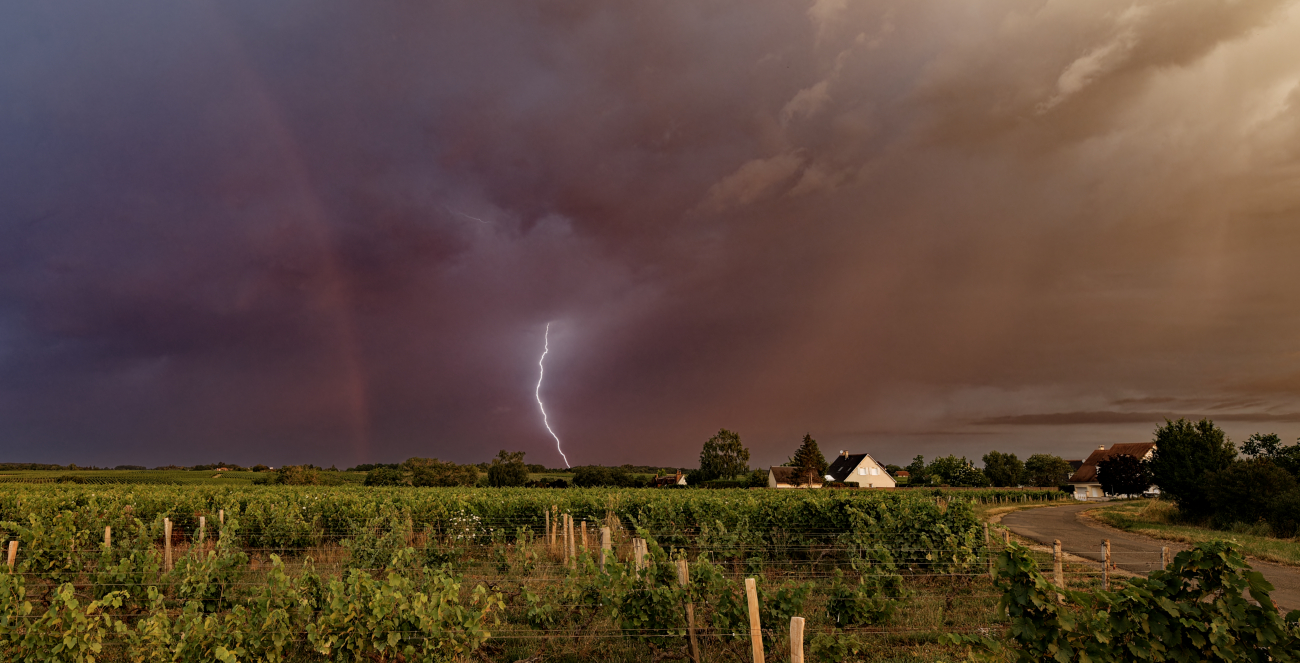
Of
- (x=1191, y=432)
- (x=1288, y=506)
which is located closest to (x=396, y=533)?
(x=1288, y=506)

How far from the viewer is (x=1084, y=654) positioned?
456 cm

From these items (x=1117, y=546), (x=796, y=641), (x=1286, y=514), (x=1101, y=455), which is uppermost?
(x=796, y=641)

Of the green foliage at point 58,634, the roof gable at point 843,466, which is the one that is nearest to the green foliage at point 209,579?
the green foliage at point 58,634

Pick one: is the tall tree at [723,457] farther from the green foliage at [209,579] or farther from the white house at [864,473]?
the green foliage at [209,579]

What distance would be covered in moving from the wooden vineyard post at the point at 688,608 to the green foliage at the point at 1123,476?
247ft

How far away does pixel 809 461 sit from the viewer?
8306 cm

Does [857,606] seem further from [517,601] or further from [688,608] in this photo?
[517,601]

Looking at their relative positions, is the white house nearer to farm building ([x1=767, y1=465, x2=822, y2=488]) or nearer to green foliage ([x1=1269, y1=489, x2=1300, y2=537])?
farm building ([x1=767, y1=465, x2=822, y2=488])

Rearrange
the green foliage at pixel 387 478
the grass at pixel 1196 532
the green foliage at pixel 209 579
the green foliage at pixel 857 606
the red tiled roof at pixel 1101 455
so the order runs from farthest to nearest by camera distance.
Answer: the red tiled roof at pixel 1101 455
the green foliage at pixel 387 478
the grass at pixel 1196 532
the green foliage at pixel 857 606
the green foliage at pixel 209 579

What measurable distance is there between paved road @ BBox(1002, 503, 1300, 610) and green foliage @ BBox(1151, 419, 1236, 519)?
400 cm

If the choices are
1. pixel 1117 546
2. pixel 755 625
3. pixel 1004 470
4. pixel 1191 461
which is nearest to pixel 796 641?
pixel 755 625

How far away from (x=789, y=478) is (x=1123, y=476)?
35.6 meters

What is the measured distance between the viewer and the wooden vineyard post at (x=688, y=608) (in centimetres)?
753

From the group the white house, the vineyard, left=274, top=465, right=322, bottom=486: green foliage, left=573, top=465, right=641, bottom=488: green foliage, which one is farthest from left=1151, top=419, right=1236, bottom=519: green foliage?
left=274, top=465, right=322, bottom=486: green foliage
